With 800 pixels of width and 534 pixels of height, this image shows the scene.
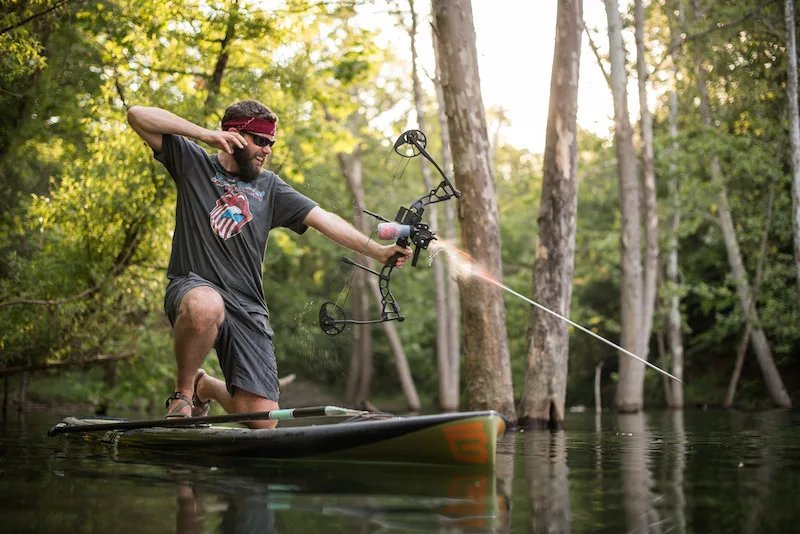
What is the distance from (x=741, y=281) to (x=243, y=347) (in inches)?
712

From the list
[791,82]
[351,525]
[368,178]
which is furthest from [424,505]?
[368,178]

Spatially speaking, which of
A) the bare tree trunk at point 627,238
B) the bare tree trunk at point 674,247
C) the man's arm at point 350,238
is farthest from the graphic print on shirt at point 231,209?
the bare tree trunk at point 674,247

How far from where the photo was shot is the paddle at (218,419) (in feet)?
16.0

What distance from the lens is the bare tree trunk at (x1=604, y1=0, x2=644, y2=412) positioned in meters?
19.0

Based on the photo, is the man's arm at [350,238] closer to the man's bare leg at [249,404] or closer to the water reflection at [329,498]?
the man's bare leg at [249,404]

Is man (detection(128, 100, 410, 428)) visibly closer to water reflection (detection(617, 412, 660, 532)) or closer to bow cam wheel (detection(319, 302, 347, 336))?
bow cam wheel (detection(319, 302, 347, 336))

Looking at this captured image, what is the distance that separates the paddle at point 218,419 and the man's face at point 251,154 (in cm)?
155

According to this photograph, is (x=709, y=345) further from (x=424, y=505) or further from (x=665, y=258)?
(x=424, y=505)

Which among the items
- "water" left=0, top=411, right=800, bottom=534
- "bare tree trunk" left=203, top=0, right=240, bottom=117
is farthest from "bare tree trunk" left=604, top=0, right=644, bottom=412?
"water" left=0, top=411, right=800, bottom=534

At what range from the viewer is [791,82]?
17891 millimetres

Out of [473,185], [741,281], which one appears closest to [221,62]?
[473,185]

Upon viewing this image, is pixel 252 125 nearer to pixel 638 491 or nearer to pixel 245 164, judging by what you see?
pixel 245 164

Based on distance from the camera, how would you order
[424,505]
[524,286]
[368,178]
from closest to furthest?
1. [424,505]
2. [524,286]
3. [368,178]

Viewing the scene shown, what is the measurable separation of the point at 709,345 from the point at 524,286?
5.57 m
